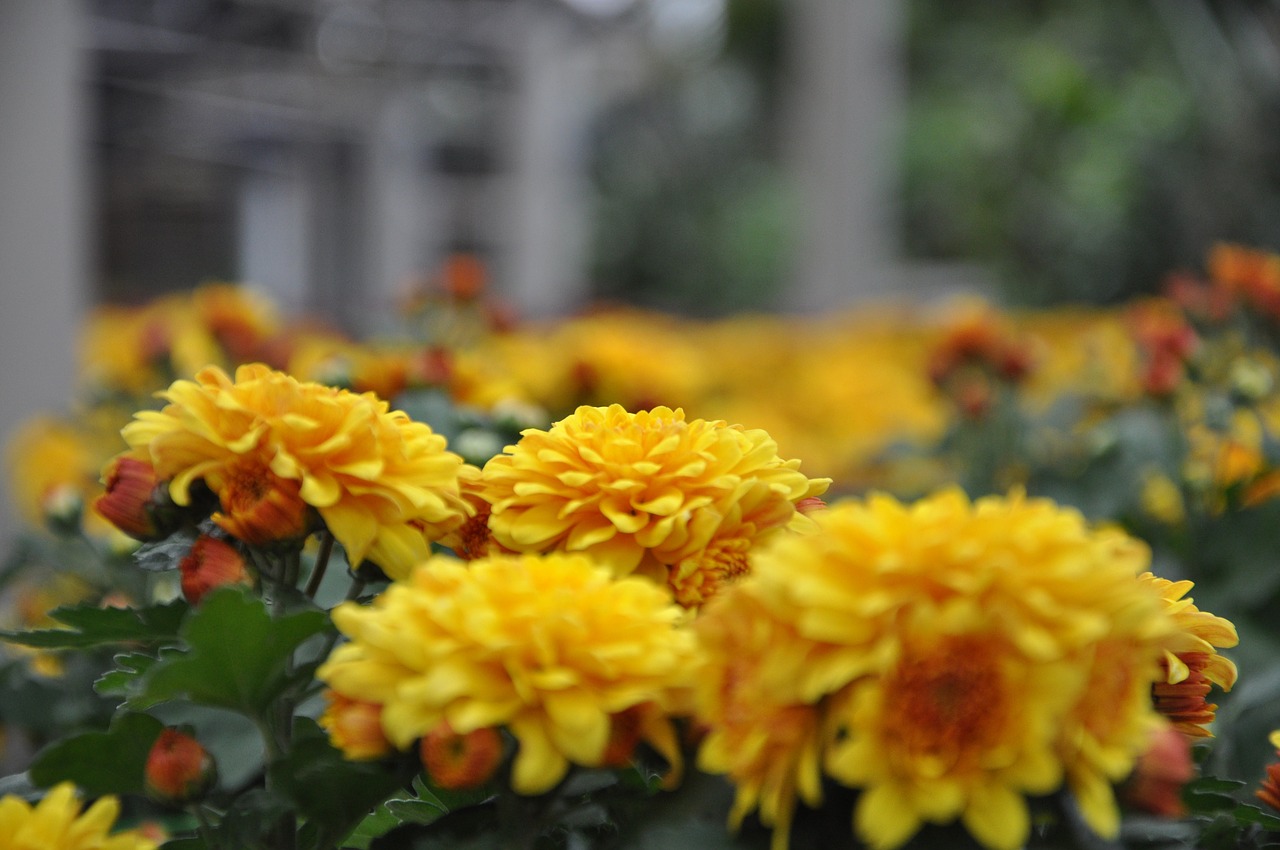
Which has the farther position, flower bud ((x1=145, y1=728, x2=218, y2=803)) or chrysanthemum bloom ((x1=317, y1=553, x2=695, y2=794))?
flower bud ((x1=145, y1=728, x2=218, y2=803))

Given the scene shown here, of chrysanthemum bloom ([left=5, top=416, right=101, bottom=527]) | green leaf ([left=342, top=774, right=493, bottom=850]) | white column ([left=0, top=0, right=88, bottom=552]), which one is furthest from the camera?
white column ([left=0, top=0, right=88, bottom=552])

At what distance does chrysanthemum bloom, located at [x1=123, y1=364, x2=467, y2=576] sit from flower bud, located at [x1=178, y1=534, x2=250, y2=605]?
19mm

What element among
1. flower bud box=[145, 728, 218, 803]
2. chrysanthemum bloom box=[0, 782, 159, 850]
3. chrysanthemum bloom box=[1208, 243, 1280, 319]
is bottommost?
chrysanthemum bloom box=[0, 782, 159, 850]

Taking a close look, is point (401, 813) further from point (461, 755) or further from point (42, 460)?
point (42, 460)

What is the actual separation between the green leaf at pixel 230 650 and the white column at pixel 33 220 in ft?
7.22

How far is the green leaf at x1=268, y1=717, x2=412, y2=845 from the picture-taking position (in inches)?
23.6

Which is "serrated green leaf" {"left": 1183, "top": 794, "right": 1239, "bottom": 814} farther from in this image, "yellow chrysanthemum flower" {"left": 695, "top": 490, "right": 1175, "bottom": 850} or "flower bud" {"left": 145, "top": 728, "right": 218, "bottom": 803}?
"flower bud" {"left": 145, "top": 728, "right": 218, "bottom": 803}

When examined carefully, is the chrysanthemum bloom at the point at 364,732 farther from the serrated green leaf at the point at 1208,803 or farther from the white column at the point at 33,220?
the white column at the point at 33,220

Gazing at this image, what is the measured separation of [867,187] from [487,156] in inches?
265

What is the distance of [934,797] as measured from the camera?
51 cm

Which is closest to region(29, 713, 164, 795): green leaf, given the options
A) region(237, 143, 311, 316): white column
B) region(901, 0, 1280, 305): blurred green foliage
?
region(901, 0, 1280, 305): blurred green foliage

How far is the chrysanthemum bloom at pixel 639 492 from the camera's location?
0.65 meters

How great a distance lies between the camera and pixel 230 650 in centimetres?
61

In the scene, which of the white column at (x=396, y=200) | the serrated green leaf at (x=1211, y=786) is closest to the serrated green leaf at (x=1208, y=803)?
the serrated green leaf at (x=1211, y=786)
